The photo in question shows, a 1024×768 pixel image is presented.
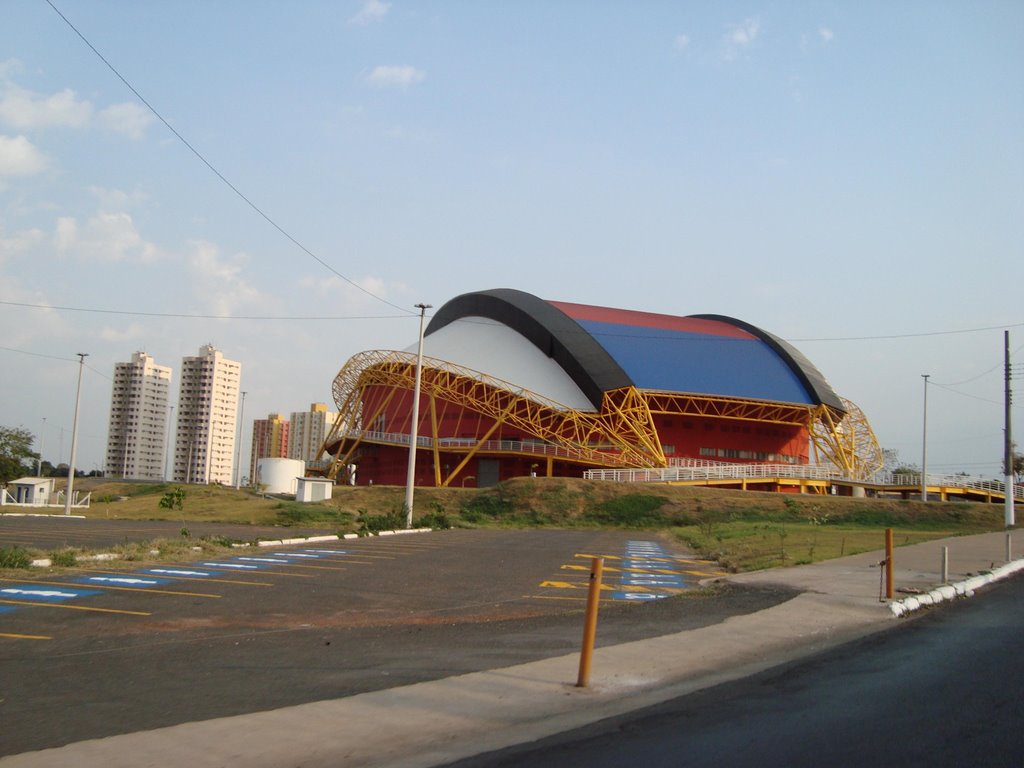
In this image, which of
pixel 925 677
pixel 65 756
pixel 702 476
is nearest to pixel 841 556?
pixel 925 677

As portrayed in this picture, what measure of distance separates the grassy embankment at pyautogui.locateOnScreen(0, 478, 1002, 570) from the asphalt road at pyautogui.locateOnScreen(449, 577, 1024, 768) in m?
25.0

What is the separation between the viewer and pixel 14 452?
246 ft

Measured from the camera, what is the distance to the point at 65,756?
573 centimetres

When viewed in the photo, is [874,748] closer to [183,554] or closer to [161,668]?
[161,668]

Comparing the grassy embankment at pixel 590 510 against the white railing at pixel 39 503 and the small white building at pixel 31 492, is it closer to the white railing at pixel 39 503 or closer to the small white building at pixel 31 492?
the white railing at pixel 39 503

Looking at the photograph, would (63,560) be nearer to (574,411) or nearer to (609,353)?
(574,411)

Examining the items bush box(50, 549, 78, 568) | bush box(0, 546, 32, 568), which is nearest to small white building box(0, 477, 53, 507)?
bush box(50, 549, 78, 568)

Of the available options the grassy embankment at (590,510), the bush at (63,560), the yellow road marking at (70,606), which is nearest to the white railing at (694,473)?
the grassy embankment at (590,510)

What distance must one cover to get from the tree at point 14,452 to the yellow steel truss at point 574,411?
2716 centimetres

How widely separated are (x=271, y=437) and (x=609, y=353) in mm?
129834

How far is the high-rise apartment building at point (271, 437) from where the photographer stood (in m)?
183

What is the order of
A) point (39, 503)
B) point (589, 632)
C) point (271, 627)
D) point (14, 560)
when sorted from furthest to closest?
point (39, 503) < point (14, 560) < point (271, 627) < point (589, 632)

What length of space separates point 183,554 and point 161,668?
1137 cm

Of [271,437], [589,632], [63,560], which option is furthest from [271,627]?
[271,437]
